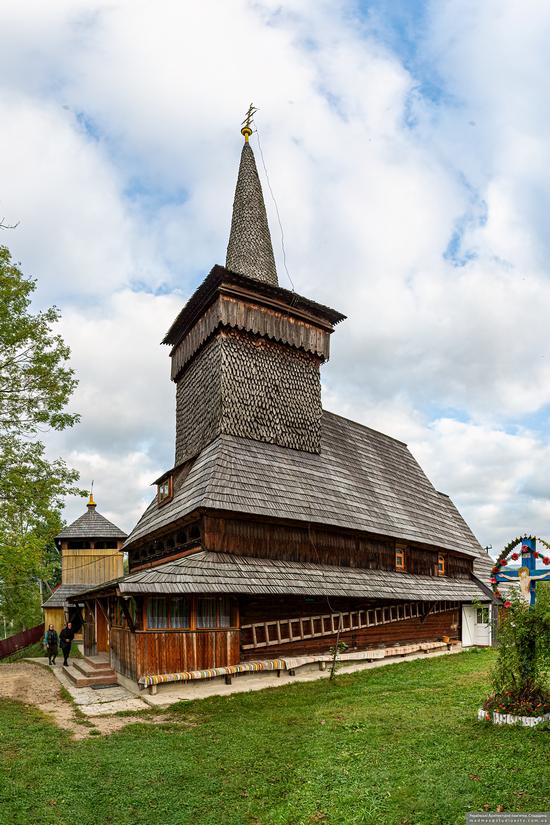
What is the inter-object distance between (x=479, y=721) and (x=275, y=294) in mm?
14508

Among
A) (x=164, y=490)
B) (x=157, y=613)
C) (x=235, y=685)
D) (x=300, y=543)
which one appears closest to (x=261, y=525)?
(x=300, y=543)

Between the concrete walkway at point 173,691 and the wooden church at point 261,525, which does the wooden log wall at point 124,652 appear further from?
the concrete walkway at point 173,691

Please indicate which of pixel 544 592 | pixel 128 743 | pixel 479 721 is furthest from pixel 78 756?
pixel 544 592

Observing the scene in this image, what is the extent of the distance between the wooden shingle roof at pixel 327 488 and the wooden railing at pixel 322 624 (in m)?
2.52

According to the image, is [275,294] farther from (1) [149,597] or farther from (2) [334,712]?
(2) [334,712]

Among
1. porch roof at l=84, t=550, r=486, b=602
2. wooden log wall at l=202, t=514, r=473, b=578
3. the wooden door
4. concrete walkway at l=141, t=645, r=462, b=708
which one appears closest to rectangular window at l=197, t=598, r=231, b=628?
porch roof at l=84, t=550, r=486, b=602

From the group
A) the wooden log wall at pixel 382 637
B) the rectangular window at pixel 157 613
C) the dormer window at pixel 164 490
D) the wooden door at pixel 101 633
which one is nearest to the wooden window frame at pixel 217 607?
the rectangular window at pixel 157 613

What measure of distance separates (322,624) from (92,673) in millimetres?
6353

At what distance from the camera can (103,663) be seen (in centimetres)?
1697

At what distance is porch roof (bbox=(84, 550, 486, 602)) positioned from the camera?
43.8ft

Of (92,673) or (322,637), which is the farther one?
(322,637)

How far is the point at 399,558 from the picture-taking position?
22109 mm

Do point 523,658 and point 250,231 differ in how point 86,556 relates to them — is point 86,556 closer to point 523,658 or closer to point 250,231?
point 250,231

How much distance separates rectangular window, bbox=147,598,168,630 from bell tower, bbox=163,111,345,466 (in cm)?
589
